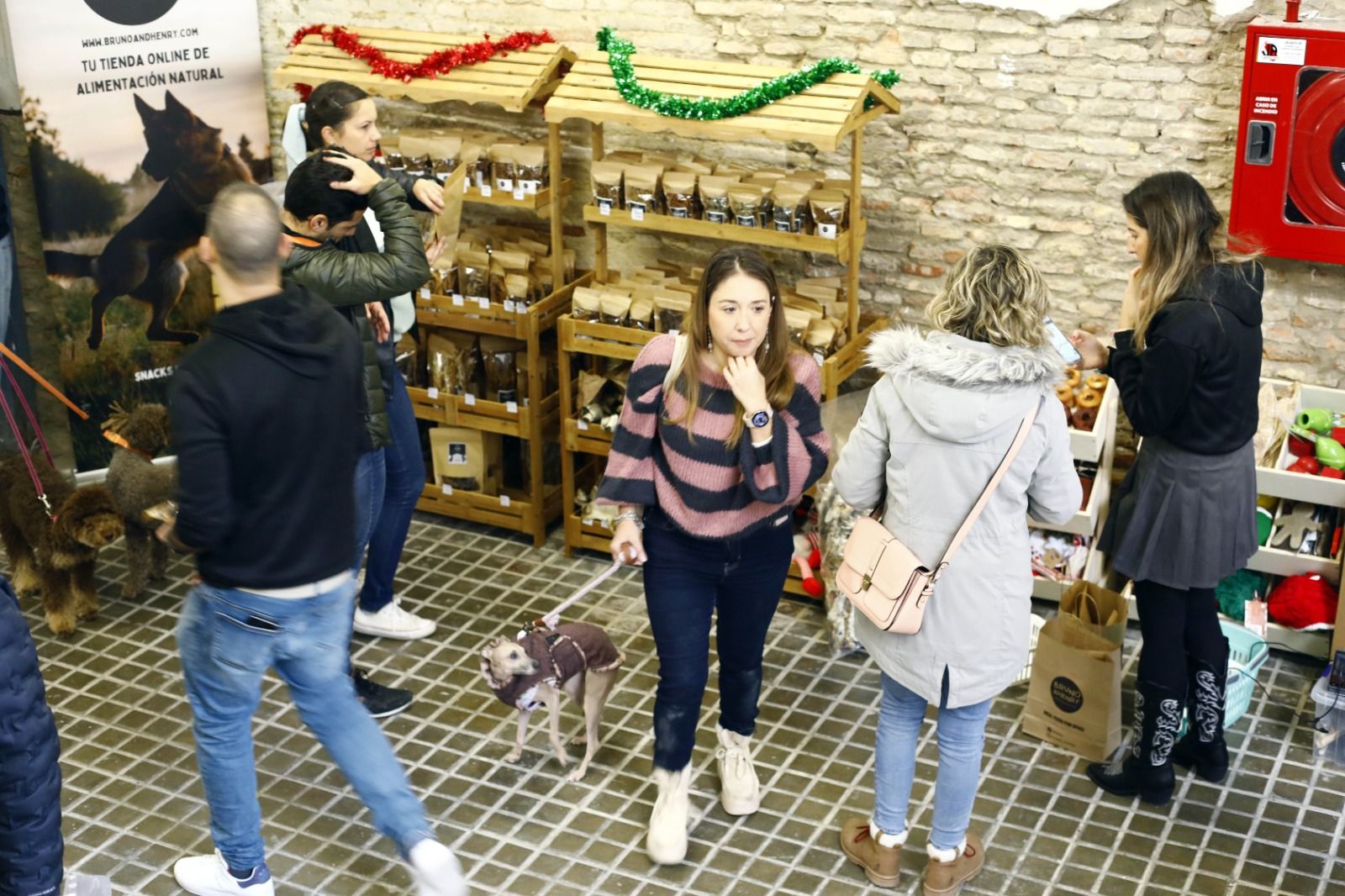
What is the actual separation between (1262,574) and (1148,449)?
1401 mm

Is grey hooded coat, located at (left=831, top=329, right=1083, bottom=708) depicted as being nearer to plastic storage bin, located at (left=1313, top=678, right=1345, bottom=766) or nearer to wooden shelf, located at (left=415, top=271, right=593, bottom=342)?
plastic storage bin, located at (left=1313, top=678, right=1345, bottom=766)

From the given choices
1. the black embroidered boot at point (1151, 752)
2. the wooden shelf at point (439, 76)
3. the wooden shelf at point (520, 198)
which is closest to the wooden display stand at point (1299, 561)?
the black embroidered boot at point (1151, 752)

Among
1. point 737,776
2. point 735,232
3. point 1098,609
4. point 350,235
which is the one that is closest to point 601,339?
point 735,232

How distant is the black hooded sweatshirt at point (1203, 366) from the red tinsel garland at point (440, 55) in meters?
2.99

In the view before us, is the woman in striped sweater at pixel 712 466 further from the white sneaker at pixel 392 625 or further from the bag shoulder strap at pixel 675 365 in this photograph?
the white sneaker at pixel 392 625

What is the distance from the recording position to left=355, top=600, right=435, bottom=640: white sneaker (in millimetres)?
5766

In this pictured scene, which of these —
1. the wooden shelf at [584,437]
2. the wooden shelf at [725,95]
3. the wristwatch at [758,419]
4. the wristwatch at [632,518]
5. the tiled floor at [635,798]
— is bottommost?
Answer: the tiled floor at [635,798]

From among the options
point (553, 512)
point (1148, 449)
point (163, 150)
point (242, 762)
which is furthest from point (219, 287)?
point (163, 150)

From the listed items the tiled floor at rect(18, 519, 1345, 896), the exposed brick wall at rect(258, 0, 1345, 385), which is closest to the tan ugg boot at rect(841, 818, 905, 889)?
the tiled floor at rect(18, 519, 1345, 896)

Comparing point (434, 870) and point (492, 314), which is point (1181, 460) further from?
point (492, 314)

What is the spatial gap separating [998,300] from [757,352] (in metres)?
0.67

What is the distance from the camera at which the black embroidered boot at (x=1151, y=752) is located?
15.4ft

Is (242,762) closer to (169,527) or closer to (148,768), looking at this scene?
(169,527)

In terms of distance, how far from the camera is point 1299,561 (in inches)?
217
